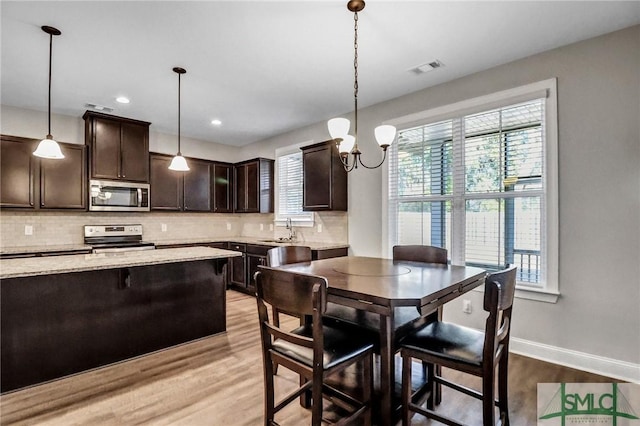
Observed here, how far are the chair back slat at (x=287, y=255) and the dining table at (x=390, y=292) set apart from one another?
0.37m

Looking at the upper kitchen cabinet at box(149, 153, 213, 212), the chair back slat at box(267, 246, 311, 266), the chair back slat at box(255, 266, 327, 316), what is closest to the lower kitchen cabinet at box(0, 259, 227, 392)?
the chair back slat at box(267, 246, 311, 266)

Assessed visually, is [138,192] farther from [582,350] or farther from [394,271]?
[582,350]

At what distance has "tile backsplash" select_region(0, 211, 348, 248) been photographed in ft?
13.8

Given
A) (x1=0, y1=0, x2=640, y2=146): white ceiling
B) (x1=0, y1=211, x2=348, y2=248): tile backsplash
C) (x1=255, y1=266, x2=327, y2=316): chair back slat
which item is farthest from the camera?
(x1=0, y1=211, x2=348, y2=248): tile backsplash

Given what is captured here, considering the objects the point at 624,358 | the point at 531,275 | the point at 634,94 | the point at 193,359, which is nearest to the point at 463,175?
the point at 531,275

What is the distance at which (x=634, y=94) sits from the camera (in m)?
2.47

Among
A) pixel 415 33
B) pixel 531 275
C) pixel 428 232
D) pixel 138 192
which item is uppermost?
pixel 415 33

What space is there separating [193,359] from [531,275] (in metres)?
3.13

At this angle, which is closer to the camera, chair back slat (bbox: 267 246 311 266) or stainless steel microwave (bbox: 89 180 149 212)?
chair back slat (bbox: 267 246 311 266)

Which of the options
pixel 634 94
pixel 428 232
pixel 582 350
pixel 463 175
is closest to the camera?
pixel 634 94

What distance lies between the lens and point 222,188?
6.05 metres

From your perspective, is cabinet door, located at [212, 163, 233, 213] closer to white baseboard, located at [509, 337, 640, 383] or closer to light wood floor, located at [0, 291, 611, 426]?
light wood floor, located at [0, 291, 611, 426]

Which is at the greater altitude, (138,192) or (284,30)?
(284,30)

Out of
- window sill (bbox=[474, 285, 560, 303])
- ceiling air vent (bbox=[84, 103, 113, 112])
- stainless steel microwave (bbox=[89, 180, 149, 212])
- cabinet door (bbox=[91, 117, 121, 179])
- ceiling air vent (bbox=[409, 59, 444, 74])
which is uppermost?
ceiling air vent (bbox=[409, 59, 444, 74])
